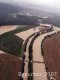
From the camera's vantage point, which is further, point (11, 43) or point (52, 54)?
point (11, 43)

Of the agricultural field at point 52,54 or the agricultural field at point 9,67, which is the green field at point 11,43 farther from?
the agricultural field at point 52,54

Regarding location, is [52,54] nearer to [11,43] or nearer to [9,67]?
[11,43]

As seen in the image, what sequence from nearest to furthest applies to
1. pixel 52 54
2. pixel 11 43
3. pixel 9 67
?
pixel 9 67
pixel 52 54
pixel 11 43

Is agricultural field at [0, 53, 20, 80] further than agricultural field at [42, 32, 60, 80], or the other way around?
agricultural field at [42, 32, 60, 80]

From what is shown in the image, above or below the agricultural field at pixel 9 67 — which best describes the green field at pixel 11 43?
above

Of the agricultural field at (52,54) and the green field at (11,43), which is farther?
the green field at (11,43)

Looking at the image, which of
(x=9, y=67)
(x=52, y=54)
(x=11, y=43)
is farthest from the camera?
(x=11, y=43)

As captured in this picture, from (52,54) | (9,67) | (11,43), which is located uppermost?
(11,43)

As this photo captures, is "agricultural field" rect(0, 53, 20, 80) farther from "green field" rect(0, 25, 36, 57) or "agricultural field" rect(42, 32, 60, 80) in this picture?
"agricultural field" rect(42, 32, 60, 80)

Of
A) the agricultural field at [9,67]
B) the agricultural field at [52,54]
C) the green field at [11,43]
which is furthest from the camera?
the green field at [11,43]

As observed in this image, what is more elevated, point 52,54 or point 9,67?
point 52,54

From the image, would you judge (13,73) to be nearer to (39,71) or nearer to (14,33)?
(39,71)

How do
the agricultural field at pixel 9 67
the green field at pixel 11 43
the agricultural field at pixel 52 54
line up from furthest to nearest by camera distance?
the green field at pixel 11 43
the agricultural field at pixel 52 54
the agricultural field at pixel 9 67
